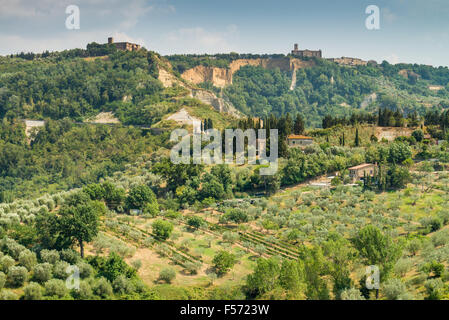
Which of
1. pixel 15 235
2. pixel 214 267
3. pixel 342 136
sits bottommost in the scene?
pixel 214 267

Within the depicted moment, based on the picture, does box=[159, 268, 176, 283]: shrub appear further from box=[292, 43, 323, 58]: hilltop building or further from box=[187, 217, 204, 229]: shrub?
box=[292, 43, 323, 58]: hilltop building

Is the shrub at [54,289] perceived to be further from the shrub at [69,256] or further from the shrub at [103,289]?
the shrub at [69,256]

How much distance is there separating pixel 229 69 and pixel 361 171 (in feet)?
375

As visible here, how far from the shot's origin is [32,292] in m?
26.0

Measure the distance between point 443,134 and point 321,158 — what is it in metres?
20.3

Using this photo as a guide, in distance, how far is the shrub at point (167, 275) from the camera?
31.5 m

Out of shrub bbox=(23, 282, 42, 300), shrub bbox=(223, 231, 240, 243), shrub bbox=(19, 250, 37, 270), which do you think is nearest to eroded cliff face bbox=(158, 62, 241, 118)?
shrub bbox=(223, 231, 240, 243)

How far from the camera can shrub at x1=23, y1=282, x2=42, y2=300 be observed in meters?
25.9

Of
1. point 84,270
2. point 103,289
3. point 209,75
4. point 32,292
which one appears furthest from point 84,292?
point 209,75

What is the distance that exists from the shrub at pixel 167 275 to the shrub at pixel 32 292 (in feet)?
26.3

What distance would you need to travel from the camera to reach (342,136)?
2562 inches

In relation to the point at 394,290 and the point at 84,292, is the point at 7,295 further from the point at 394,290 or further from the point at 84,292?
the point at 394,290
